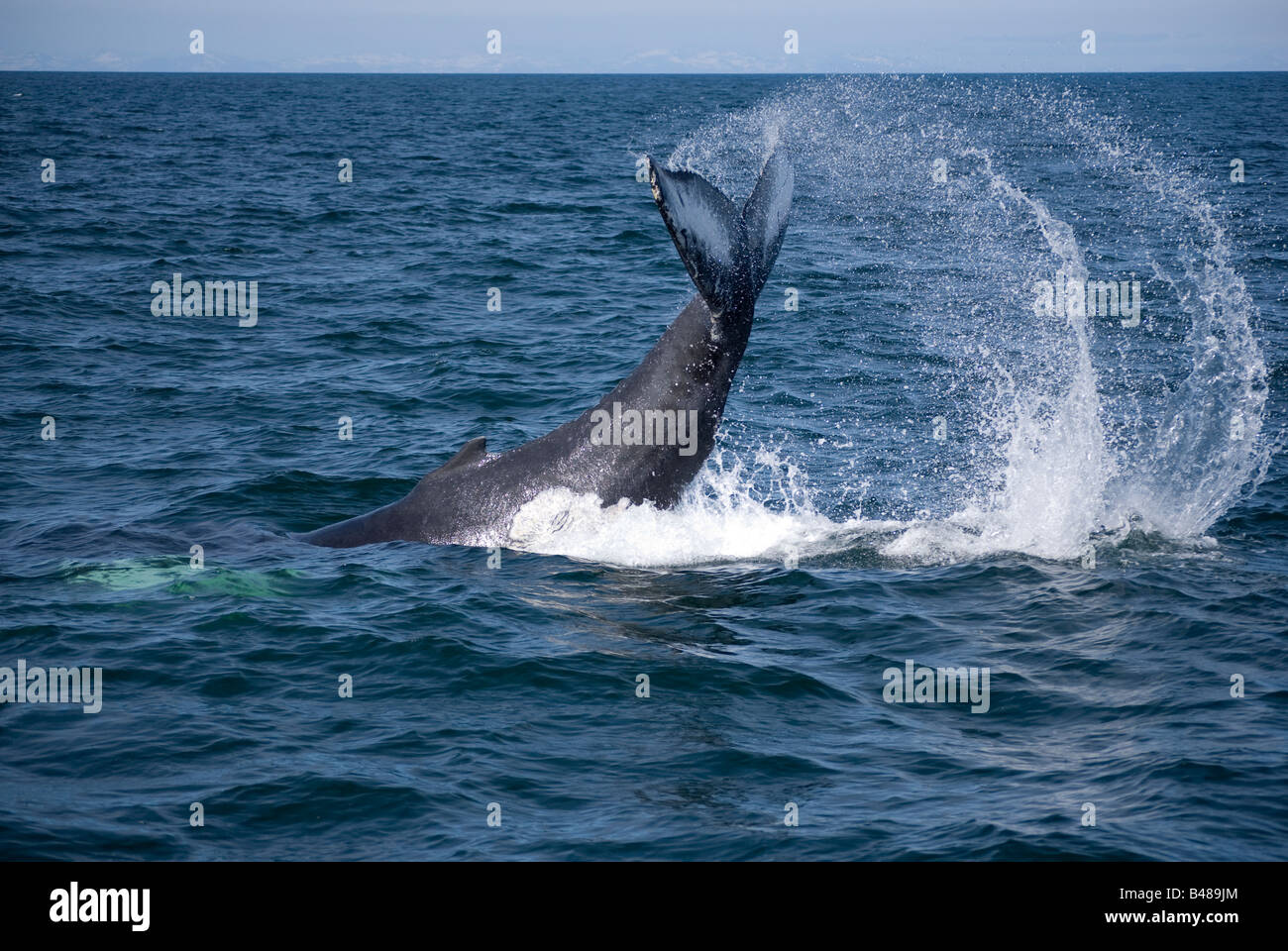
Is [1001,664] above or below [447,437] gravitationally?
below

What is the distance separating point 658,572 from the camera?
39.5 ft

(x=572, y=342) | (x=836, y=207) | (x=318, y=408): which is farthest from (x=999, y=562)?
(x=836, y=207)

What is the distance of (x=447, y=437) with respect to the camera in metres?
17.8

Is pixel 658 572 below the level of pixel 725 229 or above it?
below

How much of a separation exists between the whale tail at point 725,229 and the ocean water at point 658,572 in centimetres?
55

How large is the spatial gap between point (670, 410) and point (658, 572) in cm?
161

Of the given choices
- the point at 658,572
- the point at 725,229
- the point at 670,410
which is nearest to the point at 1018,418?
the point at 658,572

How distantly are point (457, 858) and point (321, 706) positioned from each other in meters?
2.60

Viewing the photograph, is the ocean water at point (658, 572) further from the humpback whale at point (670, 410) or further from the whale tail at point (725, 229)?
the whale tail at point (725, 229)

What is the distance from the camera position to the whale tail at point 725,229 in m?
10.0

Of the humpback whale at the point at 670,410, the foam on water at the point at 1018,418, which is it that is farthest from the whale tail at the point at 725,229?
the foam on water at the point at 1018,418

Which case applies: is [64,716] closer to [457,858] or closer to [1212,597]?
[457,858]

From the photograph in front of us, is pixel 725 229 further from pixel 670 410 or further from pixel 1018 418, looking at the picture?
pixel 1018 418

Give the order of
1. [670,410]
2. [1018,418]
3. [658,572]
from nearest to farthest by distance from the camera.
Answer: [670,410]
[658,572]
[1018,418]
